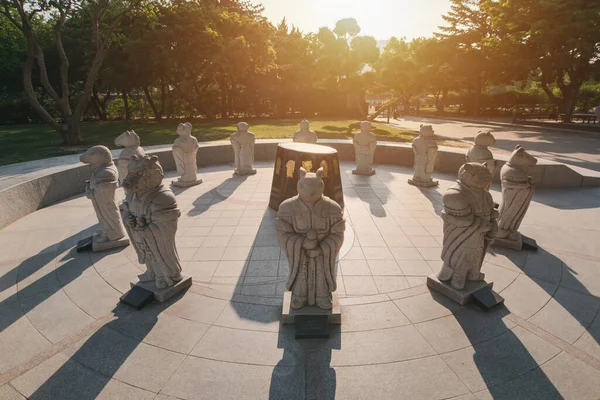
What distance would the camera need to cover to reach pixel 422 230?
7352 mm

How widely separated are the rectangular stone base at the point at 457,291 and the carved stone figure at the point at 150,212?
14.1 ft

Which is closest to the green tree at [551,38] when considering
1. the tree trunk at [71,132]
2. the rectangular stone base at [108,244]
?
the rectangular stone base at [108,244]

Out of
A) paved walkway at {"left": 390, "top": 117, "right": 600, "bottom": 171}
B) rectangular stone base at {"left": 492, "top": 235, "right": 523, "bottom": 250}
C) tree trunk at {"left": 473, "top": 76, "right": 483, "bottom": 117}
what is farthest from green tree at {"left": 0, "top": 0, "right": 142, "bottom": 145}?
tree trunk at {"left": 473, "top": 76, "right": 483, "bottom": 117}

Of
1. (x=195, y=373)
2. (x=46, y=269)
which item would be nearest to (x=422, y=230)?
(x=195, y=373)

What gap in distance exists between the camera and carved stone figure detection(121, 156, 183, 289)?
13.8 ft

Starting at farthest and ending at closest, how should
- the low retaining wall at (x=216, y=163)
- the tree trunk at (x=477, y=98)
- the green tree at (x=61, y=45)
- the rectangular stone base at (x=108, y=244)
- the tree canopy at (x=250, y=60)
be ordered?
the tree trunk at (x=477, y=98)
the tree canopy at (x=250, y=60)
the green tree at (x=61, y=45)
the low retaining wall at (x=216, y=163)
the rectangular stone base at (x=108, y=244)

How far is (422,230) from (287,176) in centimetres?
368

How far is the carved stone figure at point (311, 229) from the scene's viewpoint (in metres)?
3.76

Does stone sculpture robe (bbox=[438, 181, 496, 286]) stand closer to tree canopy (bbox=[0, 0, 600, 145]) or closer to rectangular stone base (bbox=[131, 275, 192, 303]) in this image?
Answer: rectangular stone base (bbox=[131, 275, 192, 303])

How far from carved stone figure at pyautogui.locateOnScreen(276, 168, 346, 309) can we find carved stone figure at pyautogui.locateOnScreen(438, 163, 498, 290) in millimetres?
1728

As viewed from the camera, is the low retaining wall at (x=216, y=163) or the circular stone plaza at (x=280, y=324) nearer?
the circular stone plaza at (x=280, y=324)

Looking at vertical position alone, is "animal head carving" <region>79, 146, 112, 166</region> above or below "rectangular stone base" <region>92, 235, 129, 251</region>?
above

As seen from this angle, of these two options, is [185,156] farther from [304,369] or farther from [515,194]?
[515,194]

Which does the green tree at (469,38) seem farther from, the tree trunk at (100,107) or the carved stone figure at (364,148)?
the tree trunk at (100,107)
